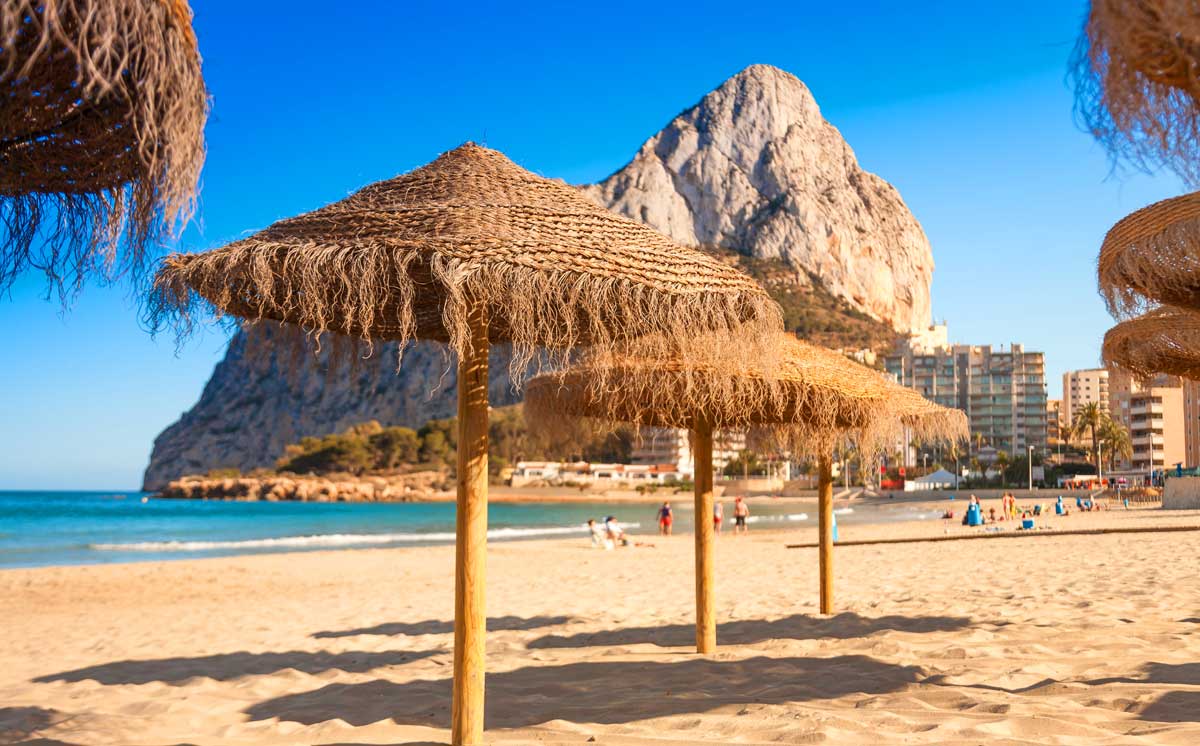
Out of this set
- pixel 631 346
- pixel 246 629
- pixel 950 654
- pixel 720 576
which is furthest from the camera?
pixel 720 576

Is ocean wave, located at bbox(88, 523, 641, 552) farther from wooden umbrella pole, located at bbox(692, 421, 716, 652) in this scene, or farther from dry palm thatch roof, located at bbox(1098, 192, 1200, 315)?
dry palm thatch roof, located at bbox(1098, 192, 1200, 315)

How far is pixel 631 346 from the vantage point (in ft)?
16.1

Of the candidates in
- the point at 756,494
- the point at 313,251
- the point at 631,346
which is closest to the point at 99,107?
the point at 313,251

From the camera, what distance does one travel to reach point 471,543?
142 inches

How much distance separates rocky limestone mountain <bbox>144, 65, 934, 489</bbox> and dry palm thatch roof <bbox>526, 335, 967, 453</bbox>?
96561mm

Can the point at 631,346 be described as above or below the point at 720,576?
above

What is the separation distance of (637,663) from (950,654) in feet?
6.67

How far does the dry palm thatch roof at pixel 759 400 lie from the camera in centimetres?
545

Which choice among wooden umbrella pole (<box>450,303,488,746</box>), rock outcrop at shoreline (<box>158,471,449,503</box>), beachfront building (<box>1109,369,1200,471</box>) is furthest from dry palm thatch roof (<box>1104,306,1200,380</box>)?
rock outcrop at shoreline (<box>158,471,449,503</box>)

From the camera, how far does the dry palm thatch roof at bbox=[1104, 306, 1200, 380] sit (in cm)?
492

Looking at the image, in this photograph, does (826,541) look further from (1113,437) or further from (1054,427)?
(1054,427)

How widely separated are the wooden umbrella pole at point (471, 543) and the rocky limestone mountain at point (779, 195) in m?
113

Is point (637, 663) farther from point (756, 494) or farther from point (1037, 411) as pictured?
point (1037, 411)

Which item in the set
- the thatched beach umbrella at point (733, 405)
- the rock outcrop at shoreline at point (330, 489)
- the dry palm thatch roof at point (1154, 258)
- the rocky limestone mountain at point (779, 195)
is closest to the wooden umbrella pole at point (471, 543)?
the thatched beach umbrella at point (733, 405)
